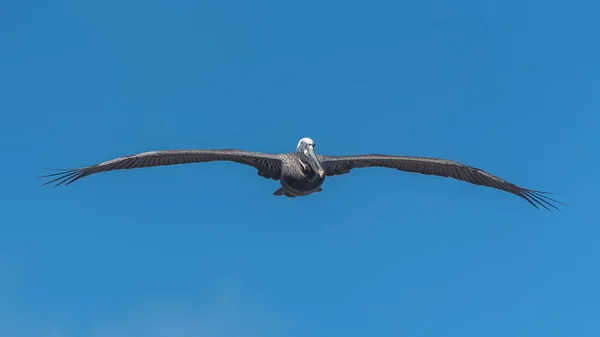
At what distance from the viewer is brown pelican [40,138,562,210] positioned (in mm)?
21109

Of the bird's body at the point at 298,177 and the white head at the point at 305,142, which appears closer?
the bird's body at the point at 298,177

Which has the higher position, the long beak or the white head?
the white head

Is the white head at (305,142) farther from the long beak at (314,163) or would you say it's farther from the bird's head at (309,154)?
the long beak at (314,163)

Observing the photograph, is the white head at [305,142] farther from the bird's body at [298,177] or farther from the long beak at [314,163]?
the bird's body at [298,177]

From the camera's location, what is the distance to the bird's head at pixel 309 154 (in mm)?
21219

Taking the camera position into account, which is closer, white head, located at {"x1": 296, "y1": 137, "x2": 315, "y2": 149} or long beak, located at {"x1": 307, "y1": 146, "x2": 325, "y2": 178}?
long beak, located at {"x1": 307, "y1": 146, "x2": 325, "y2": 178}

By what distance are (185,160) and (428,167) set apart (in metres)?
7.48

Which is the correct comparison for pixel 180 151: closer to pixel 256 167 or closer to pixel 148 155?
pixel 148 155

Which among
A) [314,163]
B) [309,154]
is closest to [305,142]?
[309,154]

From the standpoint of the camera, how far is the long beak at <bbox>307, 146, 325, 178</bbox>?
2116cm

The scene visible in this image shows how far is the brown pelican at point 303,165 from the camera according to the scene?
21.1m

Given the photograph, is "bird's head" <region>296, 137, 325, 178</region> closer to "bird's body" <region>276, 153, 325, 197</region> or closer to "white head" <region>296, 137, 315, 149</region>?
"white head" <region>296, 137, 315, 149</region>

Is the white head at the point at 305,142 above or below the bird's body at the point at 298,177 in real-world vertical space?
above

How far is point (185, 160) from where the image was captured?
2161 centimetres
